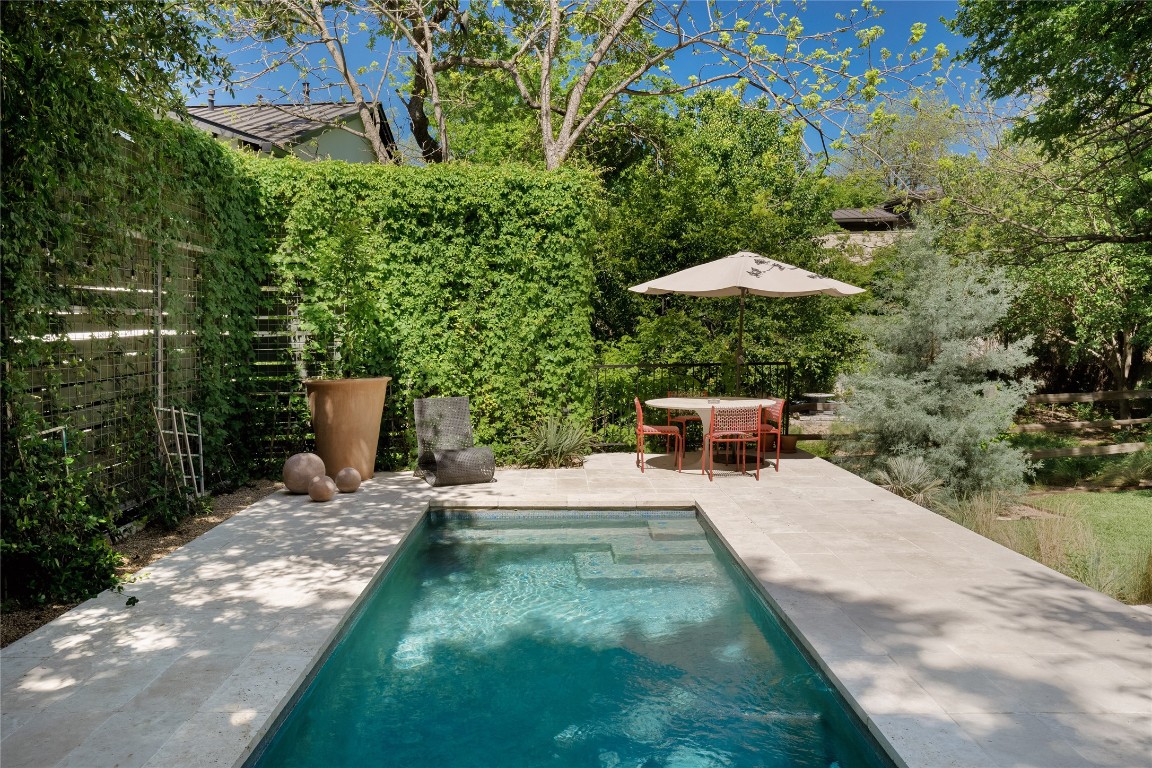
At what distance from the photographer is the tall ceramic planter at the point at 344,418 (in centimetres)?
727

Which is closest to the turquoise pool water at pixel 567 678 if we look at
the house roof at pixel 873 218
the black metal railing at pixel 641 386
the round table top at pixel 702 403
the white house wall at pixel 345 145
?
the round table top at pixel 702 403

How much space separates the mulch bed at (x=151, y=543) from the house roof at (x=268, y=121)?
946cm

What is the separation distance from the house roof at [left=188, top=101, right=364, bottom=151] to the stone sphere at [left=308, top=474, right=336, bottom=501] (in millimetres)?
9900

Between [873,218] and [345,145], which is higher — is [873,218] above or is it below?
below

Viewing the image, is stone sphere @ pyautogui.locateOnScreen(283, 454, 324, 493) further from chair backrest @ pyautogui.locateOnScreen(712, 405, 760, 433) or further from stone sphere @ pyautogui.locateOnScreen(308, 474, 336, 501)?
chair backrest @ pyautogui.locateOnScreen(712, 405, 760, 433)

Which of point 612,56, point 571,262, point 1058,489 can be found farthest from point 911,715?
point 612,56

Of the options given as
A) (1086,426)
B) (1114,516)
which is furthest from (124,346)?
(1086,426)

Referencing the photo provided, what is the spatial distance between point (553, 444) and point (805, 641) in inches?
198

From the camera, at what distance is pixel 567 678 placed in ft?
11.9

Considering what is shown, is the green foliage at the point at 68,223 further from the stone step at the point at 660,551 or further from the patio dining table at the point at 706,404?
the patio dining table at the point at 706,404

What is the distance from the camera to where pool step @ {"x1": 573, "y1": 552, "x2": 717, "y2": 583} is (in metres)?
5.11

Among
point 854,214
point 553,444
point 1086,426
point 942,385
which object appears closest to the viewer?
point 553,444

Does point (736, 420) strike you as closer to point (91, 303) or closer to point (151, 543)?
point (151, 543)

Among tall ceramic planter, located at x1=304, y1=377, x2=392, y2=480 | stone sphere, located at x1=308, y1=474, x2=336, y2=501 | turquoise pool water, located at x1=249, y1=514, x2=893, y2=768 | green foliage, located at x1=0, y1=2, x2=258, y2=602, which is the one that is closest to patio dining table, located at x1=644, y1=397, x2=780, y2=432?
turquoise pool water, located at x1=249, y1=514, x2=893, y2=768
